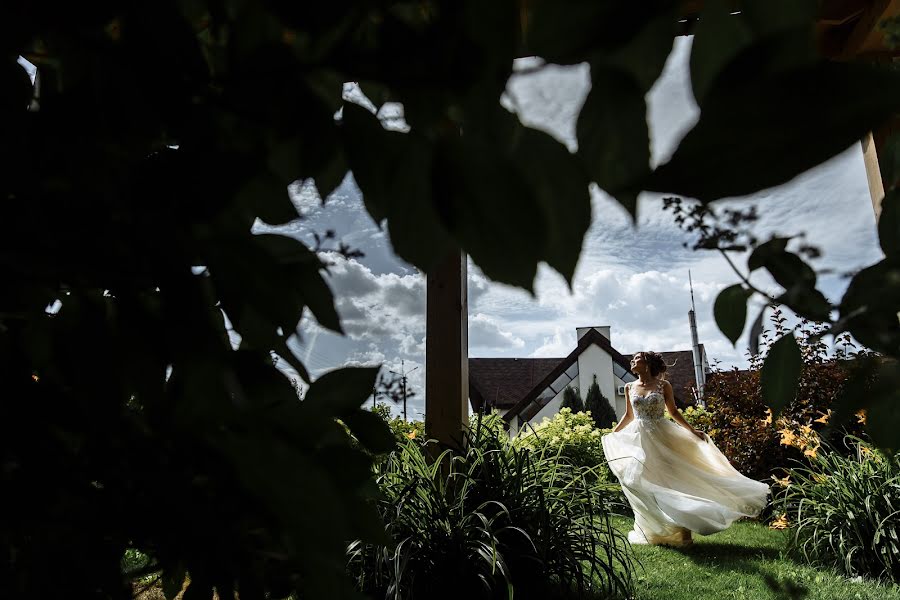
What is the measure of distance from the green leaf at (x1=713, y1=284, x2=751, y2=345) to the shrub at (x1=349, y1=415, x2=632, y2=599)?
2254 millimetres

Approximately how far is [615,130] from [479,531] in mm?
2820

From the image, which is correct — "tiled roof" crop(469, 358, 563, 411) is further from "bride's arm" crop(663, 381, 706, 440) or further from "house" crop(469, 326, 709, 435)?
"bride's arm" crop(663, 381, 706, 440)

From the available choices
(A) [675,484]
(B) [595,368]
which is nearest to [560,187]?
(A) [675,484]

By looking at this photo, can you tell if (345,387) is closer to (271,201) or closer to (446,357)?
(271,201)

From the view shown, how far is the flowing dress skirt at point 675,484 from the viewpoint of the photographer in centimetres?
498

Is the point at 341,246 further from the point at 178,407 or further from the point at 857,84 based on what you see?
the point at 857,84

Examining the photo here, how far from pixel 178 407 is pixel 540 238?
0.15 m

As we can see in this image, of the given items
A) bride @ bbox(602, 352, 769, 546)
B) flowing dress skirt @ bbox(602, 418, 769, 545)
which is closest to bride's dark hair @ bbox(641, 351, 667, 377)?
bride @ bbox(602, 352, 769, 546)

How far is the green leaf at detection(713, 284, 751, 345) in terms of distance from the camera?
0.45m

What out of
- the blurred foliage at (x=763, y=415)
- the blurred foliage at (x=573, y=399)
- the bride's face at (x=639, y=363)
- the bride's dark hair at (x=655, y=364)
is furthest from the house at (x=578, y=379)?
the bride's dark hair at (x=655, y=364)

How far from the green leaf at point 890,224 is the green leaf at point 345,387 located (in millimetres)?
310

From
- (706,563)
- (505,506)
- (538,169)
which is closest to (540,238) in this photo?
(538,169)

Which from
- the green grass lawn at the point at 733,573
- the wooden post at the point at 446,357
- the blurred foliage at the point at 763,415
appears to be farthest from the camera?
the blurred foliage at the point at 763,415

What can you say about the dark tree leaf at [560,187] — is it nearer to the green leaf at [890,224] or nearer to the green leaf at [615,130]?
the green leaf at [615,130]
